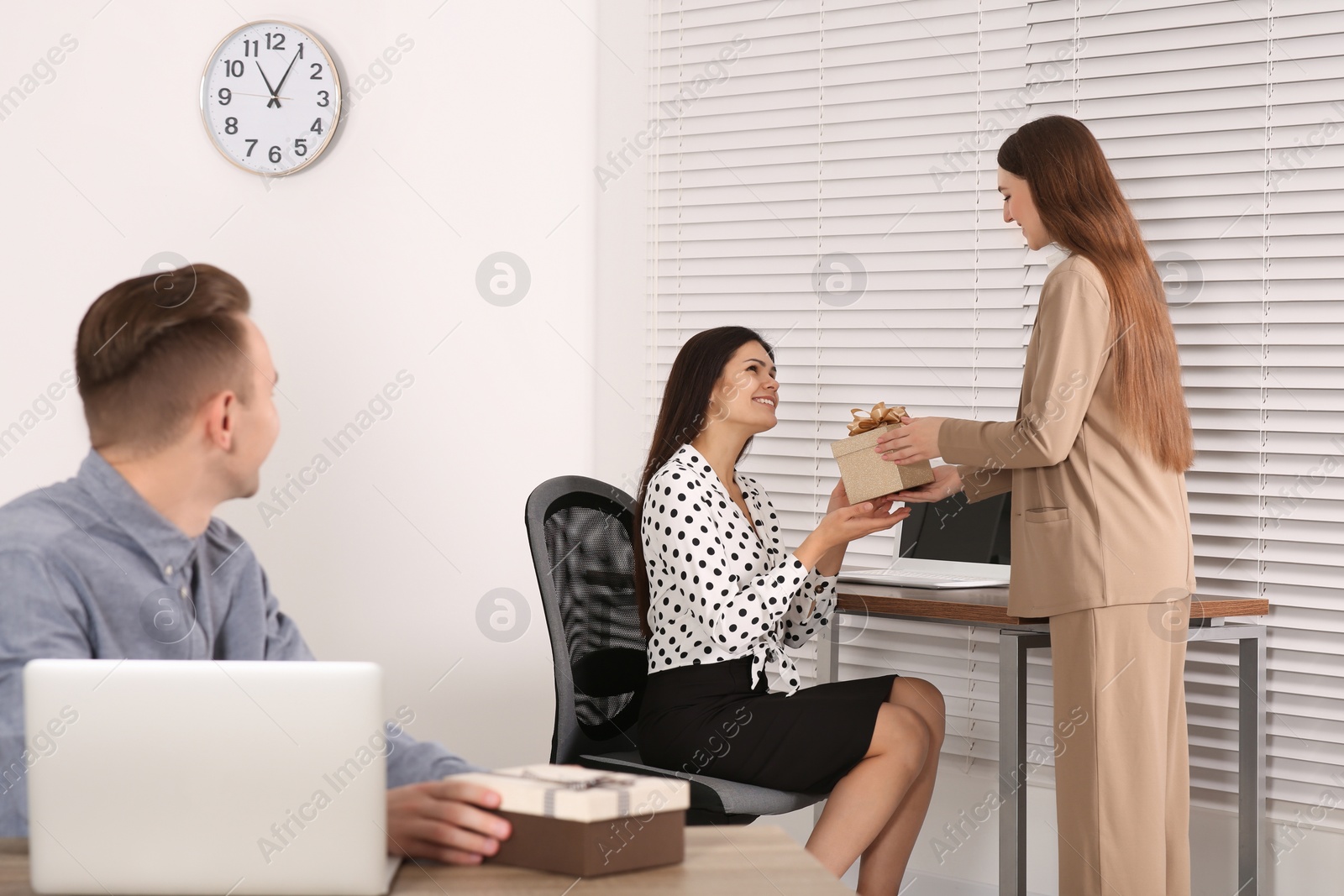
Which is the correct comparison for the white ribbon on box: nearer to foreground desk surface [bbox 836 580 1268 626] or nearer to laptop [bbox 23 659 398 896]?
laptop [bbox 23 659 398 896]

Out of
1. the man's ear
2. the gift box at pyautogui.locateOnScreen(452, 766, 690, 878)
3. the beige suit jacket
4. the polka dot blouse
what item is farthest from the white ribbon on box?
the beige suit jacket

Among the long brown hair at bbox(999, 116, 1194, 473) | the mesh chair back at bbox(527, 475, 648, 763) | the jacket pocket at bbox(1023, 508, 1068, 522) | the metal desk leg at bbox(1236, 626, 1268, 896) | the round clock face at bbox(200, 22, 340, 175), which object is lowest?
the metal desk leg at bbox(1236, 626, 1268, 896)

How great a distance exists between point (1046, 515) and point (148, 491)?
1.64 metres

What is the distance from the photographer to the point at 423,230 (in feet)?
12.0

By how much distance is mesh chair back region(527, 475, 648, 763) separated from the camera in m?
2.21

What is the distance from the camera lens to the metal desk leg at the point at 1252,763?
2.58m

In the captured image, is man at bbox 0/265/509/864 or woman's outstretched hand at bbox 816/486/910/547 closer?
man at bbox 0/265/509/864

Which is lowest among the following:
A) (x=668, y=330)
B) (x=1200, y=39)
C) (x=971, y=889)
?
(x=971, y=889)

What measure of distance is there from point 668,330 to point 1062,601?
68.4 inches

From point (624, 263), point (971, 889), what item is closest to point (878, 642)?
point (971, 889)

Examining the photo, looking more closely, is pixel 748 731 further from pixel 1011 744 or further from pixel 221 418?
pixel 221 418

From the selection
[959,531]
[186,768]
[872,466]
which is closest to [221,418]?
[186,768]

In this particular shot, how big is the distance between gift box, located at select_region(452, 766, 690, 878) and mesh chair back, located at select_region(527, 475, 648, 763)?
1.22 m

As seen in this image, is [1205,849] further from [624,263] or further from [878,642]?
[624,263]
